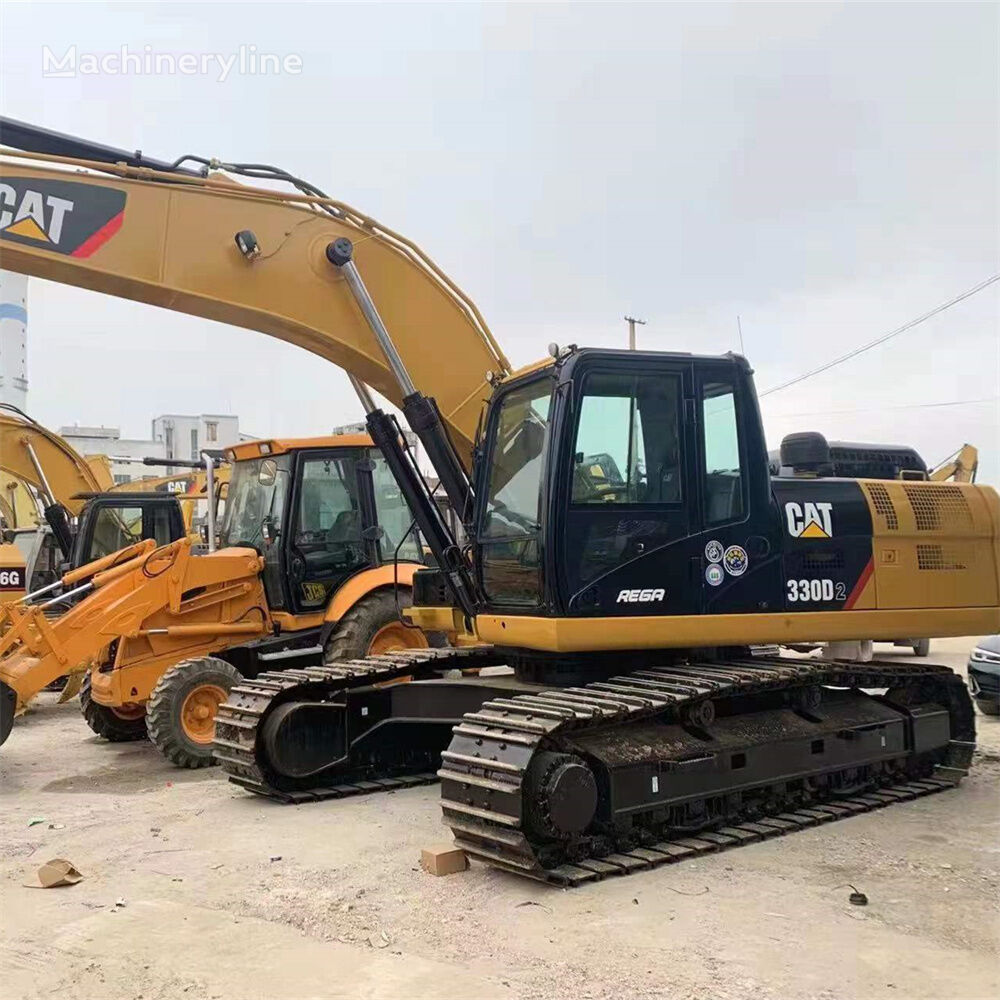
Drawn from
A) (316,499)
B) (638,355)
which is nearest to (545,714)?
A: (638,355)

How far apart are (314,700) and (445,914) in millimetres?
2586

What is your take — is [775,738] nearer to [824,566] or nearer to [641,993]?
[824,566]

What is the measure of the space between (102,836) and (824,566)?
4.57 meters

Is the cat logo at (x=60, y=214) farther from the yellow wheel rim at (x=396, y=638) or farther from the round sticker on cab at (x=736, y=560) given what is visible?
the round sticker on cab at (x=736, y=560)

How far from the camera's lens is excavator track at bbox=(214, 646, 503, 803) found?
663 cm

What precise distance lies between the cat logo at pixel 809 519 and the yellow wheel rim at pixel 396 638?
354 cm

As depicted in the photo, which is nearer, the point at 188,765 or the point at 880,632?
the point at 880,632

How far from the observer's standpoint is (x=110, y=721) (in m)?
9.03

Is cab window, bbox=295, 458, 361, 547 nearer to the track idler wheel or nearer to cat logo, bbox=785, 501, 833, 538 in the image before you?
cat logo, bbox=785, 501, 833, 538

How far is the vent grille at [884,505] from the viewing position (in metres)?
6.77

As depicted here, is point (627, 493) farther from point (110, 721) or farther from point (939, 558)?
point (110, 721)

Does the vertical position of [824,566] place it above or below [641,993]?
above

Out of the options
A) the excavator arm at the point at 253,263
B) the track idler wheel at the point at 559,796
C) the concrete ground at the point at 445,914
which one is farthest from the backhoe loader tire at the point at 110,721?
the track idler wheel at the point at 559,796

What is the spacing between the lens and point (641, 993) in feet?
12.3
